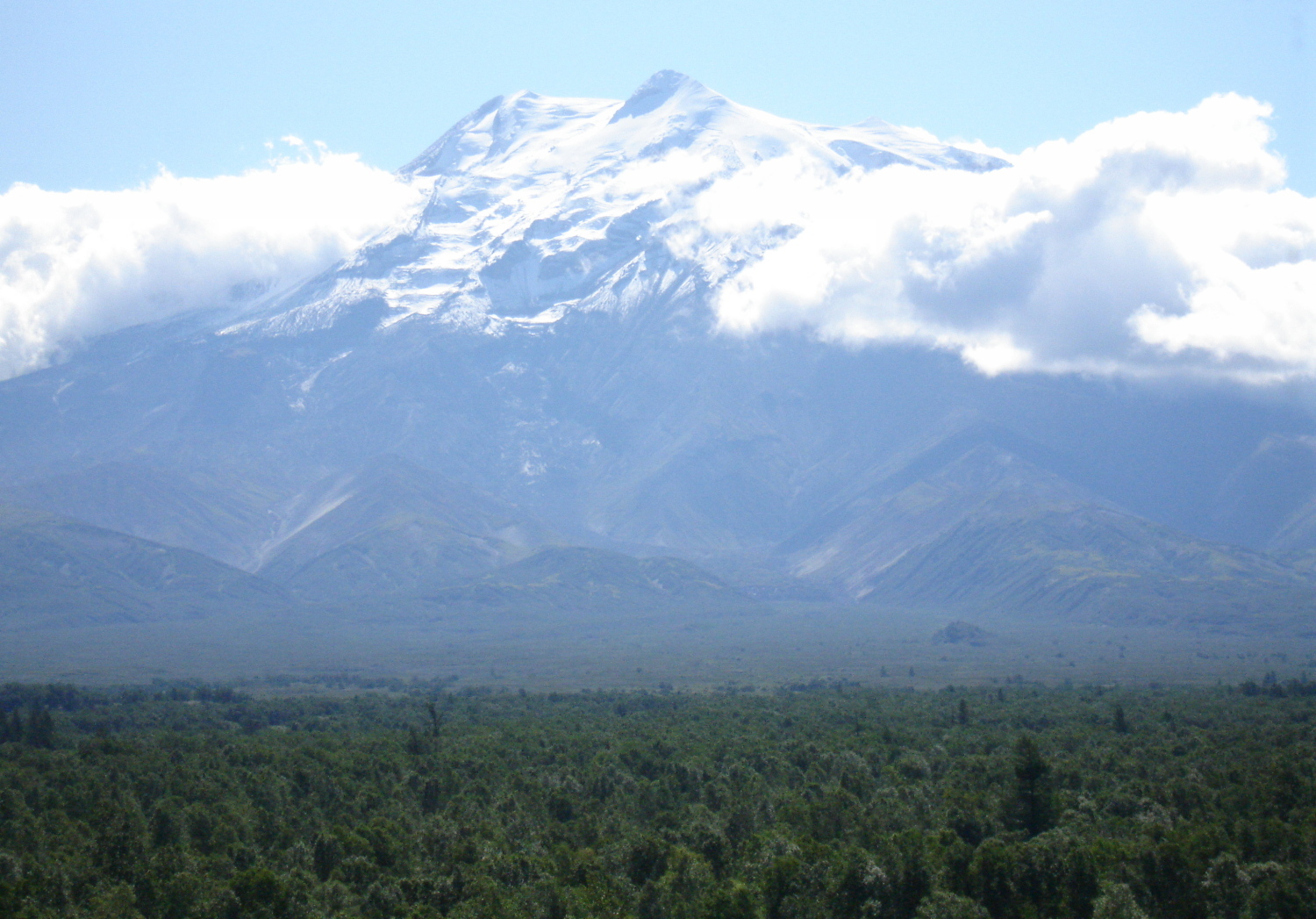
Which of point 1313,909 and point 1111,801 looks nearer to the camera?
point 1313,909

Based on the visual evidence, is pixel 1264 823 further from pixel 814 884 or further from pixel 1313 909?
pixel 814 884

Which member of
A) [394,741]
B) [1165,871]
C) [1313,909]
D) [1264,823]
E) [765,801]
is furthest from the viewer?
[394,741]

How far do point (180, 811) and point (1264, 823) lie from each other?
223 ft

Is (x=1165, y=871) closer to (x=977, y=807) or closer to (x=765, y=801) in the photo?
(x=977, y=807)

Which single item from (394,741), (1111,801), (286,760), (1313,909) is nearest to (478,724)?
(394,741)

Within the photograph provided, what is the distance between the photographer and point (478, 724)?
153500 mm

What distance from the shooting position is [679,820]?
89812mm

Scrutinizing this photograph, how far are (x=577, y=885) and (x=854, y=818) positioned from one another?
22.0 m

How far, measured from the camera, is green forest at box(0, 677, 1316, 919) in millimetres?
64688

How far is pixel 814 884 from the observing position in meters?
67.0

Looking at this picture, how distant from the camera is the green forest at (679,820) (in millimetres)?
64688

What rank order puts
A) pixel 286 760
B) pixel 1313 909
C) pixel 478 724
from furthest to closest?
pixel 478 724 < pixel 286 760 < pixel 1313 909

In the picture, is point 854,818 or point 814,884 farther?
point 854,818

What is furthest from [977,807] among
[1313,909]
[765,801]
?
[1313,909]
